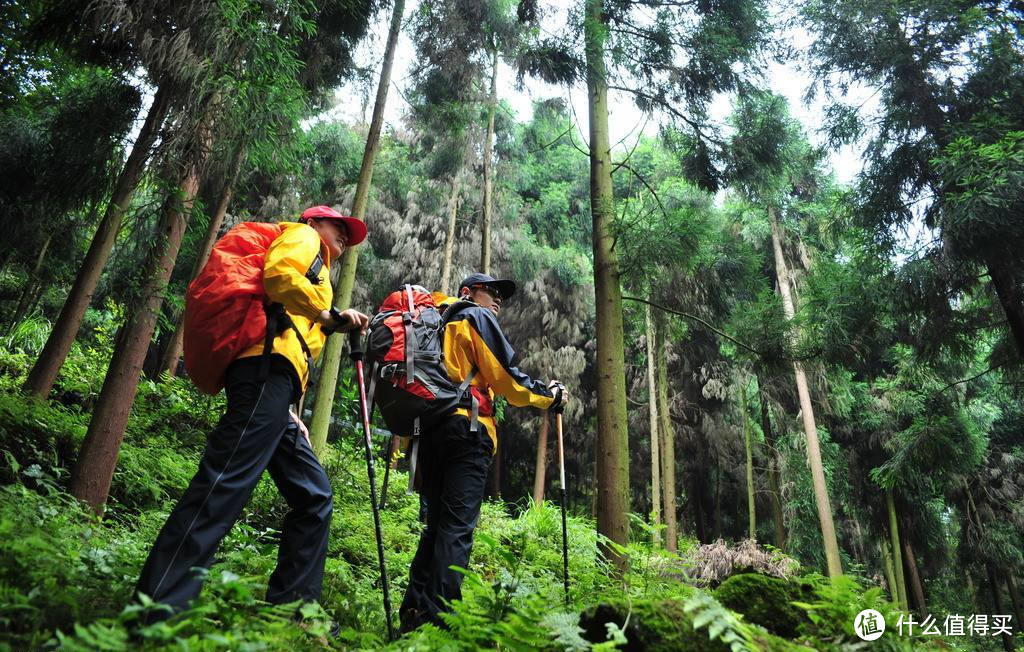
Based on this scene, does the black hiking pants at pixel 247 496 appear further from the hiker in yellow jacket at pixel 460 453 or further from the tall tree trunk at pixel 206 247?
the tall tree trunk at pixel 206 247


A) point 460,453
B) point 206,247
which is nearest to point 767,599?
point 460,453

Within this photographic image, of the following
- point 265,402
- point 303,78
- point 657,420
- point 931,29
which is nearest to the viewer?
point 265,402

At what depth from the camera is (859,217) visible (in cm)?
1041

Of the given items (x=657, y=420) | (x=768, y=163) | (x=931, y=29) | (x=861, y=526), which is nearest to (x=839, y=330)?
(x=768, y=163)

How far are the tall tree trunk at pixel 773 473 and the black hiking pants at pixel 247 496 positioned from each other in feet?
48.4

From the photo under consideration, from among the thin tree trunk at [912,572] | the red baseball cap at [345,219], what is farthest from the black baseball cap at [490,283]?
the thin tree trunk at [912,572]

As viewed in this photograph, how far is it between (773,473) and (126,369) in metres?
17.5

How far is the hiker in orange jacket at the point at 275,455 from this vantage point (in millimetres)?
2312

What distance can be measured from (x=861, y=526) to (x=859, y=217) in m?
13.1

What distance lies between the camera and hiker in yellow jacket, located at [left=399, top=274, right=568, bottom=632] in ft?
10.6

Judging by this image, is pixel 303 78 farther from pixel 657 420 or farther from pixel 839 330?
pixel 657 420

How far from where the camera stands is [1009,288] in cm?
859

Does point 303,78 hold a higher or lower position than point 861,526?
higher

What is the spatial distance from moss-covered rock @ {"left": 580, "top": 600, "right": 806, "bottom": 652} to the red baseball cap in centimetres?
223
